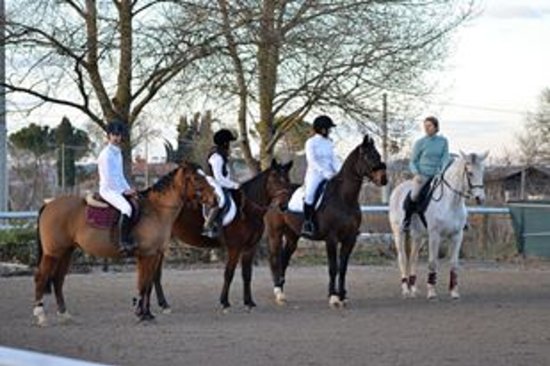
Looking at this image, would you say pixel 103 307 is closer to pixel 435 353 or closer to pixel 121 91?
pixel 435 353

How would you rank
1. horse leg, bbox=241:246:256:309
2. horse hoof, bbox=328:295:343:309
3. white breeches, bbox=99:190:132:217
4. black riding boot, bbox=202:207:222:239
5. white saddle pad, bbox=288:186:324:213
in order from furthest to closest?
white saddle pad, bbox=288:186:324:213
horse hoof, bbox=328:295:343:309
horse leg, bbox=241:246:256:309
black riding boot, bbox=202:207:222:239
white breeches, bbox=99:190:132:217

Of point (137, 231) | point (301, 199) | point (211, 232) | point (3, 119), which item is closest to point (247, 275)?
point (211, 232)

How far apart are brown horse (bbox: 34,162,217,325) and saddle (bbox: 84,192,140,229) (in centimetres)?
6

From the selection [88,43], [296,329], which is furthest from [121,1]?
[296,329]

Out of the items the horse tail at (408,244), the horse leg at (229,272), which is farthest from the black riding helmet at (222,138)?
the horse tail at (408,244)

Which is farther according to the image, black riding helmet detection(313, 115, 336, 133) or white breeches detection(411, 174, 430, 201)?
white breeches detection(411, 174, 430, 201)

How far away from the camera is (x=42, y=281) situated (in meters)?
14.1

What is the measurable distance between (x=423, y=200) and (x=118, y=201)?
5677 millimetres

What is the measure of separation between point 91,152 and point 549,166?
28.1 m

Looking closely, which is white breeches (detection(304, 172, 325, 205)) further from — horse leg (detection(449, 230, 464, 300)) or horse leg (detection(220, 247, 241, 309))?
horse leg (detection(449, 230, 464, 300))

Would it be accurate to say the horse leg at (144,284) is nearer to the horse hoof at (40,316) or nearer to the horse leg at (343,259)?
the horse hoof at (40,316)

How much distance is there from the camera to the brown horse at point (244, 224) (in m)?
15.4

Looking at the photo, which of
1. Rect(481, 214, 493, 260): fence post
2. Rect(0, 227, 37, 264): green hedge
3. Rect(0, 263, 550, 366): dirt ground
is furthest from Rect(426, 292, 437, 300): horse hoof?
Rect(0, 227, 37, 264): green hedge

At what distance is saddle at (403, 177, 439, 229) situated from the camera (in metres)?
17.4
